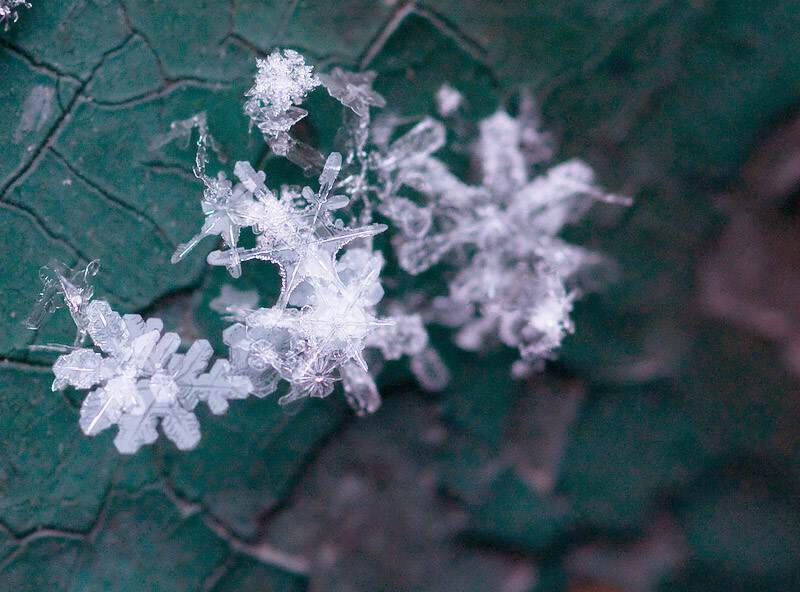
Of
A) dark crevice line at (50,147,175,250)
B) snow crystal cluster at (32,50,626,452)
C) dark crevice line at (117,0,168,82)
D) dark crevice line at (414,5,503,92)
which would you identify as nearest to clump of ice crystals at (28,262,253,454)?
snow crystal cluster at (32,50,626,452)

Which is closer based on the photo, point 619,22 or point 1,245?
point 1,245

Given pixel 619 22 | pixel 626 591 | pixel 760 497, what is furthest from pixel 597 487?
pixel 619 22

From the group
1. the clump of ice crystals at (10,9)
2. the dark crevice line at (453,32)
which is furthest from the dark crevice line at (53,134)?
the dark crevice line at (453,32)

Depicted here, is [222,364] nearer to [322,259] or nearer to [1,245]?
[322,259]

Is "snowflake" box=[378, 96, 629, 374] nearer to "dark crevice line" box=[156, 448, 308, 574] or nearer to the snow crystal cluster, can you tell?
the snow crystal cluster

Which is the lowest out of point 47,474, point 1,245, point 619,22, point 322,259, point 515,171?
point 47,474

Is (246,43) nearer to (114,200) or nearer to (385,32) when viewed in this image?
(385,32)

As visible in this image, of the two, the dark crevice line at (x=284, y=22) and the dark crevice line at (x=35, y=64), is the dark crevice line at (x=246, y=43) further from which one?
the dark crevice line at (x=35, y=64)
